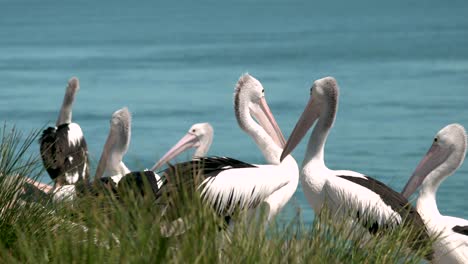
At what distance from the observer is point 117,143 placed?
350 inches

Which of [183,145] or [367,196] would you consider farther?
[183,145]

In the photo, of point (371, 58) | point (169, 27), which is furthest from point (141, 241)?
point (169, 27)

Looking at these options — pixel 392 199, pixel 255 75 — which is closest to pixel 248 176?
pixel 392 199

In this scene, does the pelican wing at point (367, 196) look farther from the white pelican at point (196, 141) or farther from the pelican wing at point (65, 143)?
the pelican wing at point (65, 143)

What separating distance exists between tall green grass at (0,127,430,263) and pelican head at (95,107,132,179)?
3.84m

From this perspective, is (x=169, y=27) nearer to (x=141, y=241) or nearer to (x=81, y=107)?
(x=81, y=107)

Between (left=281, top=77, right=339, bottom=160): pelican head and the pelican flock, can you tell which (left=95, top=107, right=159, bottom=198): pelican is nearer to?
the pelican flock

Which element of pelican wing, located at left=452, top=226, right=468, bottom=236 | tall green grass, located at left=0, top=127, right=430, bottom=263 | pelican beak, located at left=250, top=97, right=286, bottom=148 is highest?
pelican beak, located at left=250, top=97, right=286, bottom=148

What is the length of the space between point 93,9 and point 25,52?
50718 mm

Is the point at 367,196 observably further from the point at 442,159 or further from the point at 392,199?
the point at 442,159

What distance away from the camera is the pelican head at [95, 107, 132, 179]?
8.76m

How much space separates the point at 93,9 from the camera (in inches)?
3551

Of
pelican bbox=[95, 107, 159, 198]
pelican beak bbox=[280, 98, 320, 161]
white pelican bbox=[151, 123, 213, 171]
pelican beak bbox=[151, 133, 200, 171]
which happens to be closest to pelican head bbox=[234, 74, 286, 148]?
pelican beak bbox=[280, 98, 320, 161]

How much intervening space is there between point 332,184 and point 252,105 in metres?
1.52
